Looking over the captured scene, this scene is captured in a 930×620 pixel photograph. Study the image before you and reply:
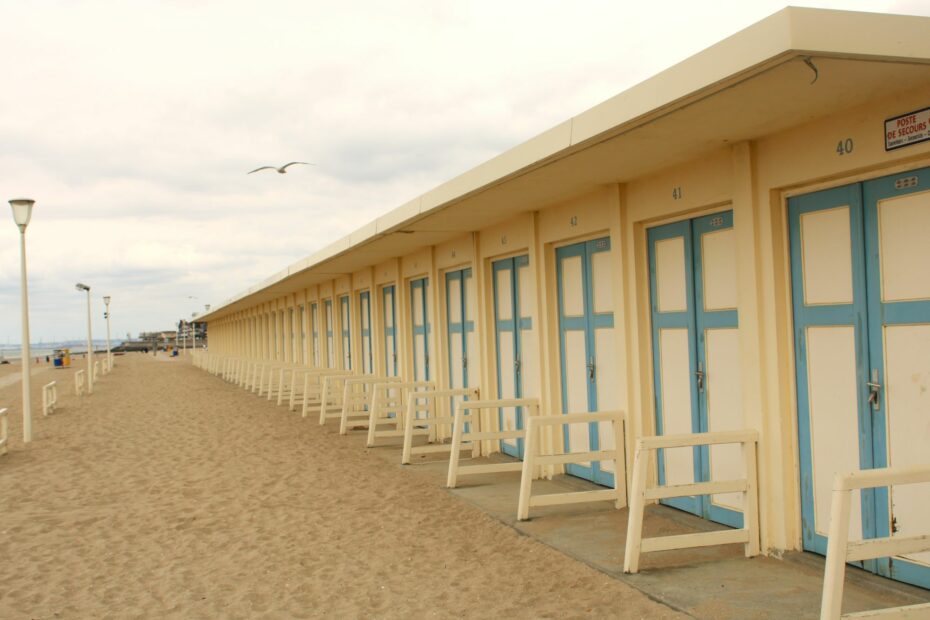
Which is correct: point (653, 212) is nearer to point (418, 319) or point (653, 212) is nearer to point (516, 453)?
point (516, 453)

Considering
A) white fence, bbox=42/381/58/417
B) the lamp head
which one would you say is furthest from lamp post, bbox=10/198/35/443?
white fence, bbox=42/381/58/417

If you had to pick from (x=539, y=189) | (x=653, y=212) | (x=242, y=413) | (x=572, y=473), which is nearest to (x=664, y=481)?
(x=572, y=473)

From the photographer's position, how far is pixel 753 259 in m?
5.21

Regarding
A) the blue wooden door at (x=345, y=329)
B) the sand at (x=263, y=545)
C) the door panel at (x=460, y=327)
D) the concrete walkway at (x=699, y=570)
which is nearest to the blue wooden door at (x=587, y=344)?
the concrete walkway at (x=699, y=570)

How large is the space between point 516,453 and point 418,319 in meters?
3.85

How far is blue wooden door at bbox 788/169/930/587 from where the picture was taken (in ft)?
14.1

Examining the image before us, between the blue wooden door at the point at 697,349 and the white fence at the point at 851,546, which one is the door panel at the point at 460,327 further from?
the white fence at the point at 851,546

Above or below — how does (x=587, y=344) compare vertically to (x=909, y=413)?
above

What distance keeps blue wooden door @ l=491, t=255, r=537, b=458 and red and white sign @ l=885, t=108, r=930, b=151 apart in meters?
4.86

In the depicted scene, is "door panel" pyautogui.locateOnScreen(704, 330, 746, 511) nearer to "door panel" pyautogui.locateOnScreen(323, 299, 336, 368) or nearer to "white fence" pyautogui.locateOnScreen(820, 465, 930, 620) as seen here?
"white fence" pyautogui.locateOnScreen(820, 465, 930, 620)

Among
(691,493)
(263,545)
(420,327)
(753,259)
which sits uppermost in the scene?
(753,259)

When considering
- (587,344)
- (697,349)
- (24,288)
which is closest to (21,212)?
(24,288)

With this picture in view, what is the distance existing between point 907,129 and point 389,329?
10.8m

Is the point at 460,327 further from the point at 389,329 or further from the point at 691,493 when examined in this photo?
the point at 691,493
